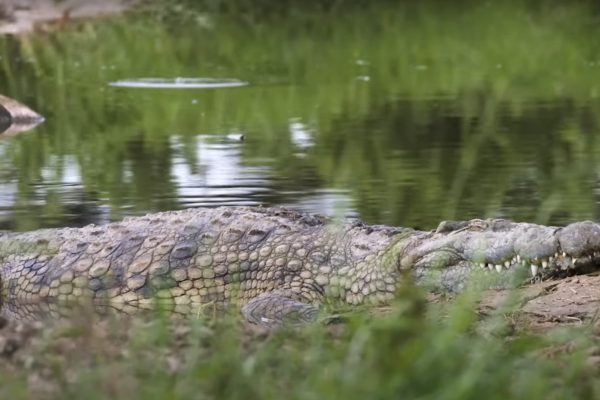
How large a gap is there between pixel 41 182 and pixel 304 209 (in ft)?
7.14

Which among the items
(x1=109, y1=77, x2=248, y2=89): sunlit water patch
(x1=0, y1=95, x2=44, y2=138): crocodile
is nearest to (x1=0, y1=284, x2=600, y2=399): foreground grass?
(x1=0, y1=95, x2=44, y2=138): crocodile

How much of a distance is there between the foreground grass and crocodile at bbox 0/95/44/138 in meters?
9.07

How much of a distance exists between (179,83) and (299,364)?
13.1 metres

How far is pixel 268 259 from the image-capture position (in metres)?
6.93

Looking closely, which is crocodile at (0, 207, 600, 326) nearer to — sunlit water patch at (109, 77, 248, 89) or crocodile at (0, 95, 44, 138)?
crocodile at (0, 95, 44, 138)

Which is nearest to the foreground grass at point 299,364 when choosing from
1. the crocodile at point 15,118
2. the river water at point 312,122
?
the river water at point 312,122

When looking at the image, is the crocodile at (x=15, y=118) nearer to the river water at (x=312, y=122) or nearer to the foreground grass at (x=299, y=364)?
the river water at (x=312, y=122)

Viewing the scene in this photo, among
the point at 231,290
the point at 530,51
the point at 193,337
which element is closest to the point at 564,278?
the point at 231,290

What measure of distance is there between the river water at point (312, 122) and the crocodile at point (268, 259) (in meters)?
1.27

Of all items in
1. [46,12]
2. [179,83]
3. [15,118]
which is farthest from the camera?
[46,12]

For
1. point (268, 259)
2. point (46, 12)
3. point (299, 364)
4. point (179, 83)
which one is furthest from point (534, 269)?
point (46, 12)

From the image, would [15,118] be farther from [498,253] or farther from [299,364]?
[299,364]

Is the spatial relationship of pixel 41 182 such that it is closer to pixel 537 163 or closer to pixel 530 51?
pixel 537 163

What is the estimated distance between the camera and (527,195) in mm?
9242
